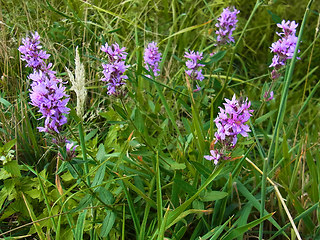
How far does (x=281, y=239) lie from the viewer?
4.50 feet

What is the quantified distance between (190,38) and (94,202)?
1.86 meters

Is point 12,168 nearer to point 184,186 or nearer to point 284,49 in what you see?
point 184,186

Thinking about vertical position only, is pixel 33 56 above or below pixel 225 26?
below

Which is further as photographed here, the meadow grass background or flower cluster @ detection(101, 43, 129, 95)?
flower cluster @ detection(101, 43, 129, 95)

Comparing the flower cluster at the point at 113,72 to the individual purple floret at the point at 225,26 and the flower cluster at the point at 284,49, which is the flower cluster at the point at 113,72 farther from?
the individual purple floret at the point at 225,26

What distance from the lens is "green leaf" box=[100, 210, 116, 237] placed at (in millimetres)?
1135

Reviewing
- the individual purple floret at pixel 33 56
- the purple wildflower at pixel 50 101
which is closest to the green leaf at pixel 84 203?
the purple wildflower at pixel 50 101

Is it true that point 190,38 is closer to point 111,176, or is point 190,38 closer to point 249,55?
point 249,55

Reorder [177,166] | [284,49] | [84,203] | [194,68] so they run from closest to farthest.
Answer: [84,203] → [177,166] → [284,49] → [194,68]

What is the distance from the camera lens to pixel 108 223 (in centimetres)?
117

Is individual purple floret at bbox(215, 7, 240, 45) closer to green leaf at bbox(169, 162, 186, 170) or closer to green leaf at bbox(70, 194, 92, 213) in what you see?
Result: green leaf at bbox(169, 162, 186, 170)

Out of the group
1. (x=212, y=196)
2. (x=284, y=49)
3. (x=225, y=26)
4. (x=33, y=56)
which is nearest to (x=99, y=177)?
(x=212, y=196)

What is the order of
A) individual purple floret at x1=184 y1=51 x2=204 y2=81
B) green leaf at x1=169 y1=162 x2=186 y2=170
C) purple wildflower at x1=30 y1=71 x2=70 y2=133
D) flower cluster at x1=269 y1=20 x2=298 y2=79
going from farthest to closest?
individual purple floret at x1=184 y1=51 x2=204 y2=81, flower cluster at x1=269 y1=20 x2=298 y2=79, green leaf at x1=169 y1=162 x2=186 y2=170, purple wildflower at x1=30 y1=71 x2=70 y2=133

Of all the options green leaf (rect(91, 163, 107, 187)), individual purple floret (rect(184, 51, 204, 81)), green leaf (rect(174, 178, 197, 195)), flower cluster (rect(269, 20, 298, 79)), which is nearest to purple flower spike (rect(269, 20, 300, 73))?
flower cluster (rect(269, 20, 298, 79))
